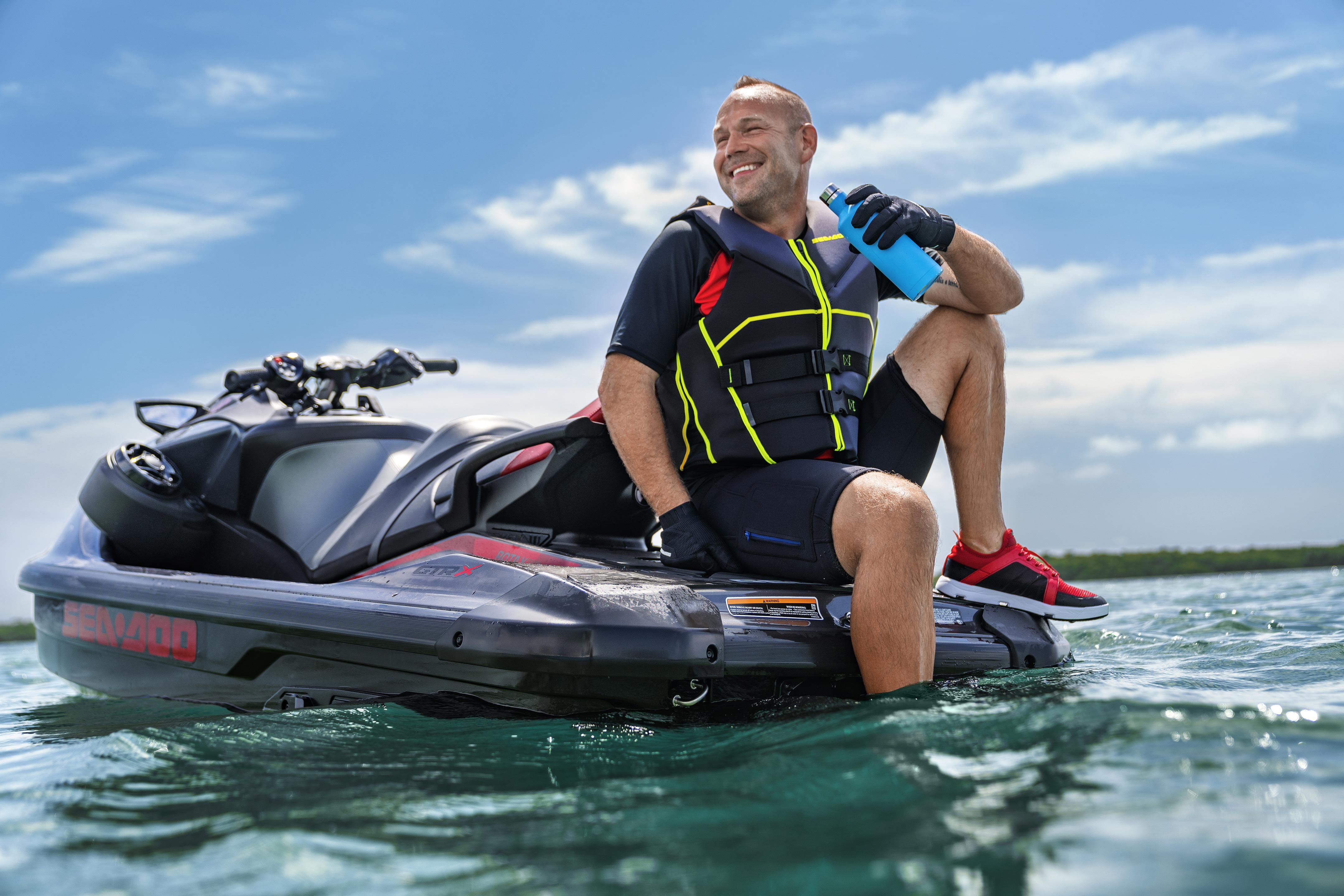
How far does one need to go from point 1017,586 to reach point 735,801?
1.80m

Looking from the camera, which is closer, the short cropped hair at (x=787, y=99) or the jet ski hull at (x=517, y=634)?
the jet ski hull at (x=517, y=634)

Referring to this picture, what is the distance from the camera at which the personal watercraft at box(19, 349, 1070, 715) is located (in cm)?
208

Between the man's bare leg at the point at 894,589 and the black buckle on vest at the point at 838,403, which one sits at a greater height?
the black buckle on vest at the point at 838,403

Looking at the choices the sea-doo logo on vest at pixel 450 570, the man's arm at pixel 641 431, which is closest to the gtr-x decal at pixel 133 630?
the sea-doo logo on vest at pixel 450 570

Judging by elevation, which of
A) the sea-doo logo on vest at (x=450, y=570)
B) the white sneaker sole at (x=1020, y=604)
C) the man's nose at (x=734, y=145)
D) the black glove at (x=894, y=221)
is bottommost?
the white sneaker sole at (x=1020, y=604)

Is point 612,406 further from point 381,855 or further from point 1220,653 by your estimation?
point 1220,653

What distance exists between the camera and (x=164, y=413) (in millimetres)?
3992

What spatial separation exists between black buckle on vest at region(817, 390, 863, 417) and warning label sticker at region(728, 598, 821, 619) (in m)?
0.59

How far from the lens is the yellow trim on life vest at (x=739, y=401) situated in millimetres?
2607

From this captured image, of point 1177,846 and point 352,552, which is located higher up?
point 352,552

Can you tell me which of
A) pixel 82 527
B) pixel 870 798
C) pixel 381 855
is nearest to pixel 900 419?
pixel 870 798

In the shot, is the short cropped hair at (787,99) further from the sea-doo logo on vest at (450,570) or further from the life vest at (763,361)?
the sea-doo logo on vest at (450,570)

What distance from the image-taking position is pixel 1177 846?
44.6 inches

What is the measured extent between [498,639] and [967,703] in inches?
37.9
